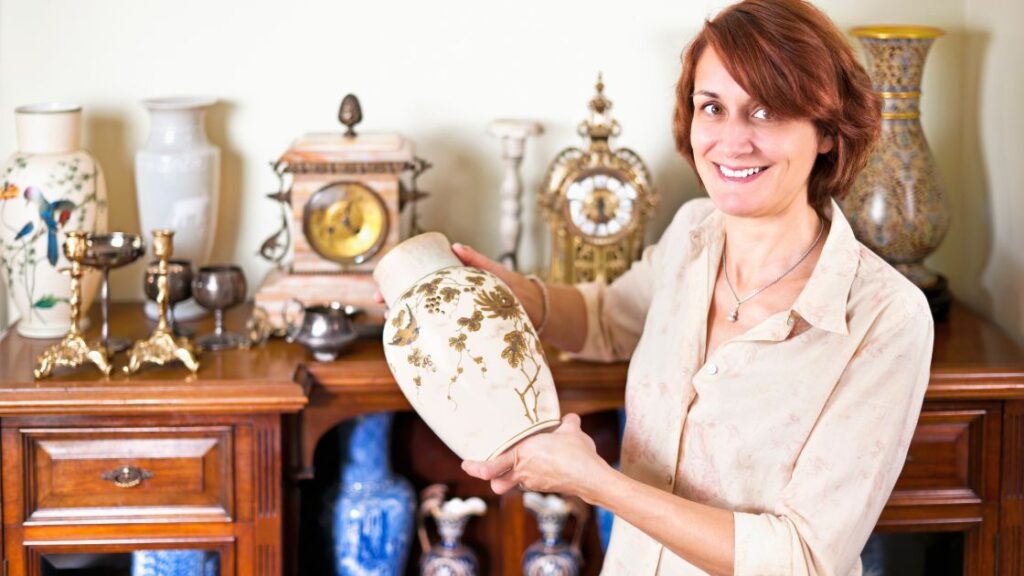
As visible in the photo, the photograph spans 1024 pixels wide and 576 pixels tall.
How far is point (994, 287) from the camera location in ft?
8.72

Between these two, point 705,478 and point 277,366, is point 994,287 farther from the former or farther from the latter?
point 277,366

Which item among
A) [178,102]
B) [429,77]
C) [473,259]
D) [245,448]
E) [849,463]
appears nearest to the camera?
[849,463]

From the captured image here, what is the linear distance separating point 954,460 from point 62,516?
144 centimetres

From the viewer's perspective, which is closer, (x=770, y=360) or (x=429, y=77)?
(x=770, y=360)

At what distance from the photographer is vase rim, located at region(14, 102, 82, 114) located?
246 cm

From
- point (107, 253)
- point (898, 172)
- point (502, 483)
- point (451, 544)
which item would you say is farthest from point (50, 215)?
point (898, 172)

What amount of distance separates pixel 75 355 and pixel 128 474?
8.2 inches

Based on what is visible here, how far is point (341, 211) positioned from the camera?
2523 millimetres

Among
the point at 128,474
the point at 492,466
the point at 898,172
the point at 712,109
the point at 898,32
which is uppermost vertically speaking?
the point at 898,32

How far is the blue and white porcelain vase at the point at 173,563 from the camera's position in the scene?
91.4 inches

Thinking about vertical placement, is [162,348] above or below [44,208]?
below

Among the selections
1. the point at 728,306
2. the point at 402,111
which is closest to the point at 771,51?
the point at 728,306

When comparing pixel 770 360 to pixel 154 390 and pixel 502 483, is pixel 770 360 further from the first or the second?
pixel 154 390

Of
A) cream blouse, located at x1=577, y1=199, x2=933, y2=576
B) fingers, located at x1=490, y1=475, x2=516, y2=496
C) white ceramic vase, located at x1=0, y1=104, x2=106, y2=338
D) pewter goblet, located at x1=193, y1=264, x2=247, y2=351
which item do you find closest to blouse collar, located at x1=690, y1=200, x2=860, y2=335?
cream blouse, located at x1=577, y1=199, x2=933, y2=576
